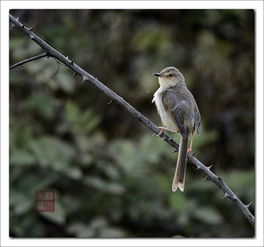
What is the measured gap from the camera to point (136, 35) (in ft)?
17.6

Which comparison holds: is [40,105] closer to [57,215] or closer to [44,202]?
[44,202]

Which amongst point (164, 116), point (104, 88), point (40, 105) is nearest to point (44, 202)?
point (40, 105)

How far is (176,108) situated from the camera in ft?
11.9

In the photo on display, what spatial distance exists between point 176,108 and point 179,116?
2.6 inches

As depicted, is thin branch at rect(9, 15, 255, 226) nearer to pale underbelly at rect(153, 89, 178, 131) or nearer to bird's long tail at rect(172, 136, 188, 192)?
bird's long tail at rect(172, 136, 188, 192)

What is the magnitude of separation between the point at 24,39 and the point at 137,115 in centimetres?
238

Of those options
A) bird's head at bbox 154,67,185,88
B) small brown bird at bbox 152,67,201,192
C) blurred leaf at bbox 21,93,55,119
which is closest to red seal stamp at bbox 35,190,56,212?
blurred leaf at bbox 21,93,55,119

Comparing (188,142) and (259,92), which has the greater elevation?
(259,92)

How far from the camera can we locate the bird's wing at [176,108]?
358 cm

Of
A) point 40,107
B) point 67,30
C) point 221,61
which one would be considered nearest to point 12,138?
point 40,107

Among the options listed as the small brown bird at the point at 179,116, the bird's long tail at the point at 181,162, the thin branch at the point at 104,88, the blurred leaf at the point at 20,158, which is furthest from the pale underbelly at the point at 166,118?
the blurred leaf at the point at 20,158

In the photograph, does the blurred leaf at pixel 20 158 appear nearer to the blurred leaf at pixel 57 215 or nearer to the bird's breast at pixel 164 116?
the blurred leaf at pixel 57 215

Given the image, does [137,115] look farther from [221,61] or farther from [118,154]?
[221,61]

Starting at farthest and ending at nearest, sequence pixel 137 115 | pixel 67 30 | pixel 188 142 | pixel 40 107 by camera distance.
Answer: pixel 67 30
pixel 40 107
pixel 188 142
pixel 137 115
